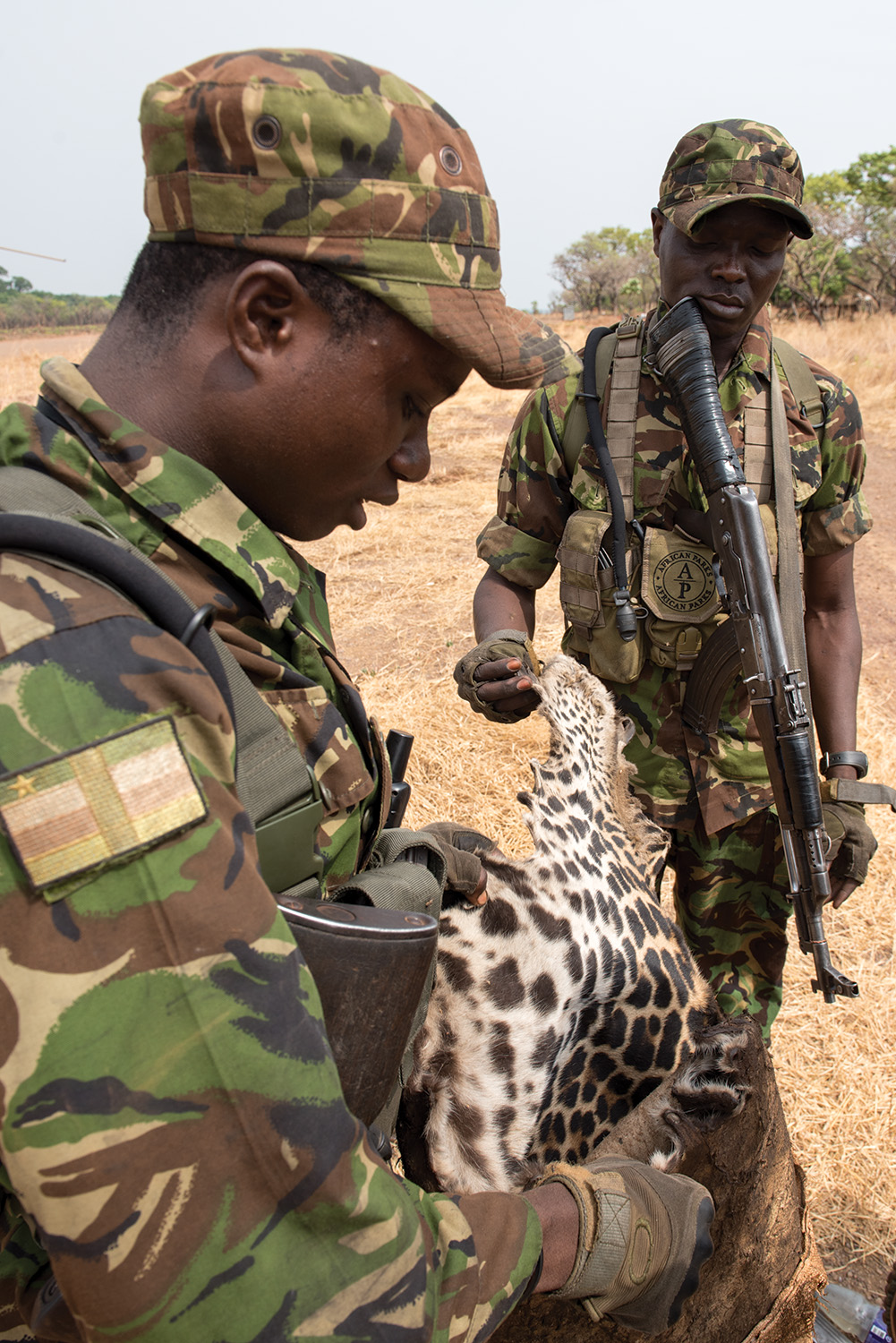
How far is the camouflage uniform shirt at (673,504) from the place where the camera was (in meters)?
2.72

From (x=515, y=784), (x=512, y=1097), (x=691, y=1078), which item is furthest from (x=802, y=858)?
(x=515, y=784)

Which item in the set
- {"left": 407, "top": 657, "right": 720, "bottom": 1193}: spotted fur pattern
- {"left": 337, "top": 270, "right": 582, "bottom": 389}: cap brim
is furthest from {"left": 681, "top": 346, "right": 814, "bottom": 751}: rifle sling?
{"left": 337, "top": 270, "right": 582, "bottom": 389}: cap brim

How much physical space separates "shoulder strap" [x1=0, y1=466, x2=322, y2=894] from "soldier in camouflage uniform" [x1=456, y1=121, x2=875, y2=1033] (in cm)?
135

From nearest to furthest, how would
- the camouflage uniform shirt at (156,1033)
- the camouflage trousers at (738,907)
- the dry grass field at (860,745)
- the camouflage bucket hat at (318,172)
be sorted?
the camouflage uniform shirt at (156,1033) < the camouflage bucket hat at (318,172) < the camouflage trousers at (738,907) < the dry grass field at (860,745)

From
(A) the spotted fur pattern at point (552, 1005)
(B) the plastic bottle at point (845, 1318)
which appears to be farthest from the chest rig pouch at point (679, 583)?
(B) the plastic bottle at point (845, 1318)

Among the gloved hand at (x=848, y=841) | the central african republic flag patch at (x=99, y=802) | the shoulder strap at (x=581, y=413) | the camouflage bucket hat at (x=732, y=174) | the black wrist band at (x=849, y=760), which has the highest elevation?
the camouflage bucket hat at (x=732, y=174)

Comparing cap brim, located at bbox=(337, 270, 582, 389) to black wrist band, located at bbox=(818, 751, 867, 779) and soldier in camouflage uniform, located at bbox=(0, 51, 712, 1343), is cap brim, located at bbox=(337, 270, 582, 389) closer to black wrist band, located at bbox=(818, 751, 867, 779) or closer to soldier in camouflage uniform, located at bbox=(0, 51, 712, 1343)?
soldier in camouflage uniform, located at bbox=(0, 51, 712, 1343)

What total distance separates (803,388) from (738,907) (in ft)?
5.71

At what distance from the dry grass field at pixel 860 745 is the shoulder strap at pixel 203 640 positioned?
2.85 m

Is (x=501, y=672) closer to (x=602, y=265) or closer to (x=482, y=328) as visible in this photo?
(x=482, y=328)

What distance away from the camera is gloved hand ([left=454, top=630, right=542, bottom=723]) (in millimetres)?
2535

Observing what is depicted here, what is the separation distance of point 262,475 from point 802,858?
6.66 ft

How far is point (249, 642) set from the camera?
1.23 meters

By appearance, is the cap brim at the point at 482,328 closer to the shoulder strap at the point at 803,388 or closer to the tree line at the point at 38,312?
the shoulder strap at the point at 803,388
